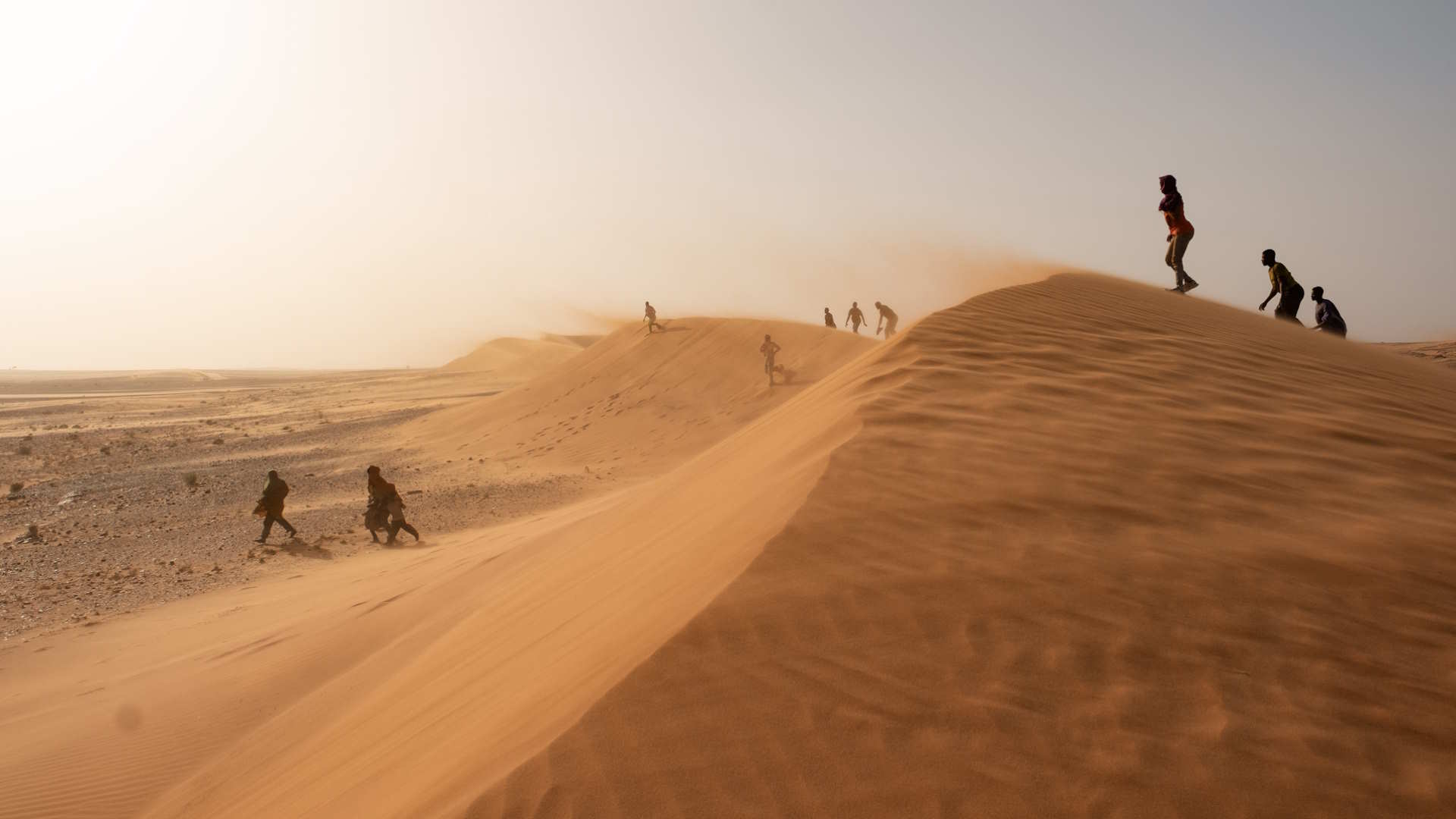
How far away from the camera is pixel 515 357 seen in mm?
63969

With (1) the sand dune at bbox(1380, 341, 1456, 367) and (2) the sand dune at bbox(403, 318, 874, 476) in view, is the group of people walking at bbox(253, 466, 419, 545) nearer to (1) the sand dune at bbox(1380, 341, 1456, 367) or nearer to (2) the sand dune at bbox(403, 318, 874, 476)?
(2) the sand dune at bbox(403, 318, 874, 476)

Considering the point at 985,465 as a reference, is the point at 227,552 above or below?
below

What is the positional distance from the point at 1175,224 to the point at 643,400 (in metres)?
15.8

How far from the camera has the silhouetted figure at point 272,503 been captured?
44.5 ft

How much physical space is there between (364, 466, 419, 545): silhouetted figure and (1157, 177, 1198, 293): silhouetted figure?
1066 centimetres

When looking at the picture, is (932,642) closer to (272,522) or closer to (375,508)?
(375,508)

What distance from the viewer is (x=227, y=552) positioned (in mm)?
13258

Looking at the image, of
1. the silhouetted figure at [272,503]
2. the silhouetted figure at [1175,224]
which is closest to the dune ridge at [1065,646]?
the silhouetted figure at [1175,224]

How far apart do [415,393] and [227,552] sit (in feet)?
100

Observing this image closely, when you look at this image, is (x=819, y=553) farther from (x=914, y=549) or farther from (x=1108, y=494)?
(x=1108, y=494)

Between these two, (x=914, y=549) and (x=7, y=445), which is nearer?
(x=914, y=549)

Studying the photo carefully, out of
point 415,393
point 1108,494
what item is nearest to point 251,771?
point 1108,494

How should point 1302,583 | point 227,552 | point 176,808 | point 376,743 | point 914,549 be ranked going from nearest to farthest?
point 1302,583 → point 914,549 → point 376,743 → point 176,808 → point 227,552

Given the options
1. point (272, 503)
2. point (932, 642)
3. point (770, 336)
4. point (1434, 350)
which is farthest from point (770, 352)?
point (1434, 350)
